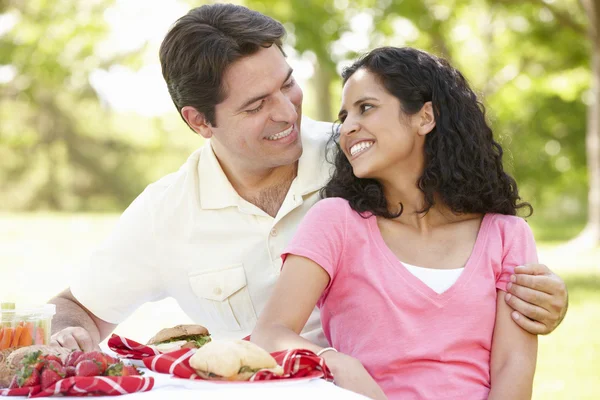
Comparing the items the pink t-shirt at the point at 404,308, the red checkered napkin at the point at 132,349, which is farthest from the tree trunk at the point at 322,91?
the red checkered napkin at the point at 132,349

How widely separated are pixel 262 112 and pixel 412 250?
3.16 ft

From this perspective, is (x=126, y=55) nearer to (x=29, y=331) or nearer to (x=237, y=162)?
(x=237, y=162)

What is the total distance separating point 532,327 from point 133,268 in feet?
4.99

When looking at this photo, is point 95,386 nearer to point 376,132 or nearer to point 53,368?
point 53,368

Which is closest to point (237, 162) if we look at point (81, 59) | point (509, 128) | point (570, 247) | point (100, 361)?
point (100, 361)

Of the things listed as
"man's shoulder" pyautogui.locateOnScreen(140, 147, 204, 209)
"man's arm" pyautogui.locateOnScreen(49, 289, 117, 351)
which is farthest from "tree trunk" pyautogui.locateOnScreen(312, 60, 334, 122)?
"man's arm" pyautogui.locateOnScreen(49, 289, 117, 351)

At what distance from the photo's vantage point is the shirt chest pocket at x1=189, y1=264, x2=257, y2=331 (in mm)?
3143

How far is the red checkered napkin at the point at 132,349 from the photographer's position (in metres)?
2.33

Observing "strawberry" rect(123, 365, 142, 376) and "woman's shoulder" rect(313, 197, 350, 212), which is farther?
"woman's shoulder" rect(313, 197, 350, 212)

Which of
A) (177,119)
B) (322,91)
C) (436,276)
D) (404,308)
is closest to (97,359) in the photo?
(404,308)

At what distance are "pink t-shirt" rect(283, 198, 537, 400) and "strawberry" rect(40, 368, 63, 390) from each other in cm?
81

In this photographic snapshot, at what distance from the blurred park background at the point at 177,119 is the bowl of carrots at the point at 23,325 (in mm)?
1753

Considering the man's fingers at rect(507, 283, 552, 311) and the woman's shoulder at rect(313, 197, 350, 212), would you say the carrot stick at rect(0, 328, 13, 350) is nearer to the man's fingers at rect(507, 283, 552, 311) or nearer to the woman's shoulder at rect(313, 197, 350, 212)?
the woman's shoulder at rect(313, 197, 350, 212)

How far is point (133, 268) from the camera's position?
325cm
